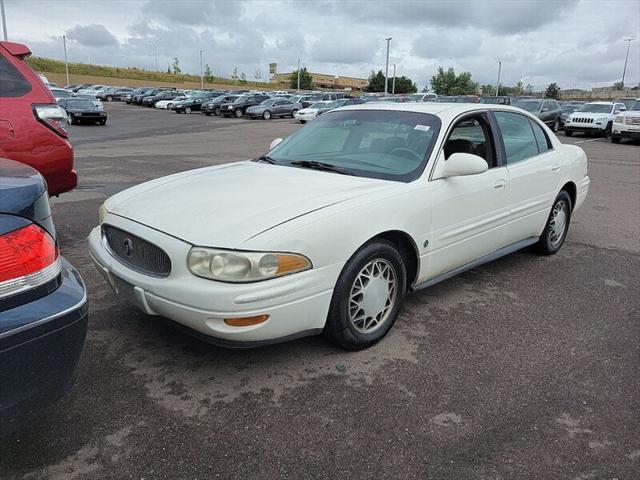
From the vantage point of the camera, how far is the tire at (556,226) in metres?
5.25

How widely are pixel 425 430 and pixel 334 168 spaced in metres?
1.98

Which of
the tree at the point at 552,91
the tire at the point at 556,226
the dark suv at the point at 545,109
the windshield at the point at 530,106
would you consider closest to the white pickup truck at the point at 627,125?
the dark suv at the point at 545,109

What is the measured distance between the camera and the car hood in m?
2.85

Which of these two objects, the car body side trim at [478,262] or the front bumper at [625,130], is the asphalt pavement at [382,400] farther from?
the front bumper at [625,130]

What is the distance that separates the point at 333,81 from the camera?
126375 millimetres

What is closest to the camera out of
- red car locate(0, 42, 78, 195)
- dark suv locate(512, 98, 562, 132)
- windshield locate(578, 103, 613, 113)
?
red car locate(0, 42, 78, 195)

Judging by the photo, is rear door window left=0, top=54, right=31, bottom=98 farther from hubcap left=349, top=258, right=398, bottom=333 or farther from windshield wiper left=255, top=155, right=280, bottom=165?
hubcap left=349, top=258, right=398, bottom=333

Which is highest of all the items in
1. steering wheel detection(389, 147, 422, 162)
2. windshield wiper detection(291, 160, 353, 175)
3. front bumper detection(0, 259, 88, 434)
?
steering wheel detection(389, 147, 422, 162)

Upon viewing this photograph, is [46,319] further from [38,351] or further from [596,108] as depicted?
[596,108]

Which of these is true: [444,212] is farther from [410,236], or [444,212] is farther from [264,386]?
[264,386]

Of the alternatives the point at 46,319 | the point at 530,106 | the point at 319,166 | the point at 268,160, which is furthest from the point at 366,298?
the point at 530,106

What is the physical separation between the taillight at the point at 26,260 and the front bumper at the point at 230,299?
29.7 inches

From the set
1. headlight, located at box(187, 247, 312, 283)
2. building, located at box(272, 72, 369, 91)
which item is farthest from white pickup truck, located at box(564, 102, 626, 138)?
building, located at box(272, 72, 369, 91)

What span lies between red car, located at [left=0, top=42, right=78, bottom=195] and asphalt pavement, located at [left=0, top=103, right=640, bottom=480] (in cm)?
118
